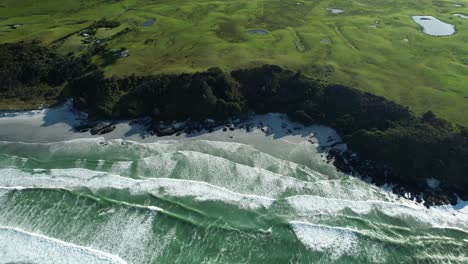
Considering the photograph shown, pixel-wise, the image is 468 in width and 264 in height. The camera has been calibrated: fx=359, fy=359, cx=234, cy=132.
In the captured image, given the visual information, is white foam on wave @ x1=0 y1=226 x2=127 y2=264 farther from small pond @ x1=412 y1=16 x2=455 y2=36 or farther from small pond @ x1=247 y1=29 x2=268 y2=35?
small pond @ x1=412 y1=16 x2=455 y2=36

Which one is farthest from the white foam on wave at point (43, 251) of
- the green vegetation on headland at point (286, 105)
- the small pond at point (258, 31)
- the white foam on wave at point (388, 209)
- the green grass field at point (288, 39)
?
the small pond at point (258, 31)

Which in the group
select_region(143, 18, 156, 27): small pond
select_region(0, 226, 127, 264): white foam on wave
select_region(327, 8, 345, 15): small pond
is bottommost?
select_region(0, 226, 127, 264): white foam on wave

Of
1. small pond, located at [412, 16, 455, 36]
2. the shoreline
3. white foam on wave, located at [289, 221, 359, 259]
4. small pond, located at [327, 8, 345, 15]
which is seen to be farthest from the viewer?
small pond, located at [327, 8, 345, 15]

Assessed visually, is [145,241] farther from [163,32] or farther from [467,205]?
[163,32]

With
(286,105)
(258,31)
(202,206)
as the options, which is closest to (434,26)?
(258,31)

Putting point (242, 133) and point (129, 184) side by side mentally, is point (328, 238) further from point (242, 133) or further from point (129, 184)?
point (129, 184)

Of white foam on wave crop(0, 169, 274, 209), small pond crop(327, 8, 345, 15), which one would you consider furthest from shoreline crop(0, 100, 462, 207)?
small pond crop(327, 8, 345, 15)
